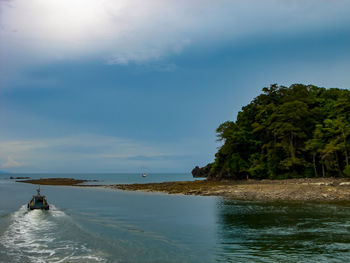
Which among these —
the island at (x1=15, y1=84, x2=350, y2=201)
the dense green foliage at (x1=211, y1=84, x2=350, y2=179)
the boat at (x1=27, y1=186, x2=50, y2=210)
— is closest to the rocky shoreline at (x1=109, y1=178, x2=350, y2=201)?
the island at (x1=15, y1=84, x2=350, y2=201)

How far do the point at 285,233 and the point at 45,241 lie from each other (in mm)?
16735

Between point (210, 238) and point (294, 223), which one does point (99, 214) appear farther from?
point (294, 223)

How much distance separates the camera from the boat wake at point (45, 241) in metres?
16.5

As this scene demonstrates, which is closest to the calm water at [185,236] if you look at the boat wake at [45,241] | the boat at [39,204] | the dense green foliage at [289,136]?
the boat wake at [45,241]

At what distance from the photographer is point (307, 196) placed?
39.8 m

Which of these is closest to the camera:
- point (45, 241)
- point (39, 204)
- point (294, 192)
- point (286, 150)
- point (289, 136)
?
point (45, 241)

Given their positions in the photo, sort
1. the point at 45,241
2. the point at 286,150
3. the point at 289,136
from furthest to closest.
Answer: the point at 289,136
the point at 286,150
the point at 45,241

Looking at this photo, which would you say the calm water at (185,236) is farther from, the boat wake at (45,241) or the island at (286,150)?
the island at (286,150)

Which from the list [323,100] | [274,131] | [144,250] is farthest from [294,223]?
[323,100]

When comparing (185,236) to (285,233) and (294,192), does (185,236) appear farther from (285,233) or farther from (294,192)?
(294,192)

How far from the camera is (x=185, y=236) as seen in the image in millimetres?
21750

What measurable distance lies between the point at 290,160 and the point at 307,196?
20.6 m

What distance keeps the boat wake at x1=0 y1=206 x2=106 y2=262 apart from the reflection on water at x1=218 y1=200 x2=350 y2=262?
326 inches

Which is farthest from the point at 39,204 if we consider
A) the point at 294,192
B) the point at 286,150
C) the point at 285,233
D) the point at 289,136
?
the point at 289,136
